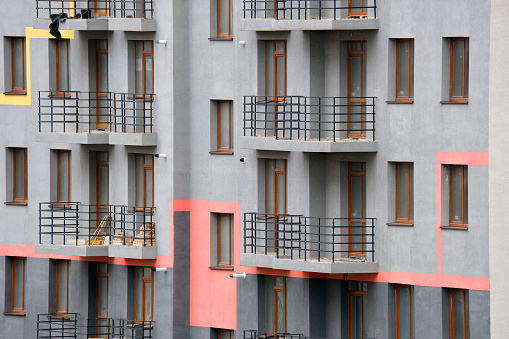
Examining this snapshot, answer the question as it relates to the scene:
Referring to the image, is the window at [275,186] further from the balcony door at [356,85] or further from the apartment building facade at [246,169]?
the balcony door at [356,85]

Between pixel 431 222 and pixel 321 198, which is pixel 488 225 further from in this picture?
pixel 321 198

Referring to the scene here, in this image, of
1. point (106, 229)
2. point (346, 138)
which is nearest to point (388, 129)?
point (346, 138)

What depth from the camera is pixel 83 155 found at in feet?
198

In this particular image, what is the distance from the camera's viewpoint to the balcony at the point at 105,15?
192ft

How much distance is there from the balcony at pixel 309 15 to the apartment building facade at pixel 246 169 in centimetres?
7

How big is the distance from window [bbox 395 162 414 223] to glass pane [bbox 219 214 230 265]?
6390mm

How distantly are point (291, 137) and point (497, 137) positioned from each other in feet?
23.0

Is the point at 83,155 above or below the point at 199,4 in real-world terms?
below

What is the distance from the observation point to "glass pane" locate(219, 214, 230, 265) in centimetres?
5856

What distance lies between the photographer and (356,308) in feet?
184

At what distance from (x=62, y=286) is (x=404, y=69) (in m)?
15.0

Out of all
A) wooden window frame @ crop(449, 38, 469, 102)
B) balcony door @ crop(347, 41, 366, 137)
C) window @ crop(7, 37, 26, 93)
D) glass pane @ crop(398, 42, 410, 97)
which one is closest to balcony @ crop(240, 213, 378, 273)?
balcony door @ crop(347, 41, 366, 137)

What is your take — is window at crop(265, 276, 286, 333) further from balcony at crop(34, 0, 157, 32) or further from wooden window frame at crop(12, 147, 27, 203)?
wooden window frame at crop(12, 147, 27, 203)

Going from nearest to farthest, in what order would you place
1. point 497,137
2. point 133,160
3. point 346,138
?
1. point 497,137
2. point 346,138
3. point 133,160
